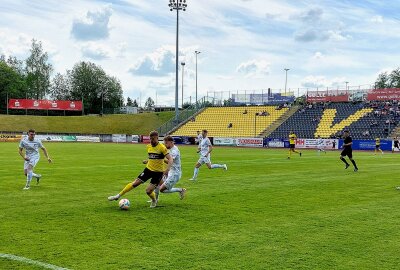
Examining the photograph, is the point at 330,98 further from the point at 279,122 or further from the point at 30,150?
the point at 30,150

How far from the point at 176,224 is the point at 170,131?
66116mm

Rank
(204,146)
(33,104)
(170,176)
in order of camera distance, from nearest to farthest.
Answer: (170,176) → (204,146) → (33,104)

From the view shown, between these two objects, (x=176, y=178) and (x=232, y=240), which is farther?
(x=176, y=178)

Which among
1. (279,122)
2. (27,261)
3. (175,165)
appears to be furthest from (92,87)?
(27,261)

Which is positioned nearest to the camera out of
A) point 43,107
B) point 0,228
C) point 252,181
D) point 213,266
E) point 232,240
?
point 213,266

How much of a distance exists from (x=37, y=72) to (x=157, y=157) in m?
124

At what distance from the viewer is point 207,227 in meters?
9.69

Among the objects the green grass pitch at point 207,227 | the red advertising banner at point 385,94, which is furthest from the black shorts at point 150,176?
the red advertising banner at point 385,94

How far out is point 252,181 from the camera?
1844 centimetres

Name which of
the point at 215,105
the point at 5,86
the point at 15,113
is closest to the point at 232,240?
the point at 215,105

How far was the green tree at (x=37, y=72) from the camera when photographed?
126062mm

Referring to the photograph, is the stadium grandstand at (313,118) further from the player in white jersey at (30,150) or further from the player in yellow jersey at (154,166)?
the player in yellow jersey at (154,166)

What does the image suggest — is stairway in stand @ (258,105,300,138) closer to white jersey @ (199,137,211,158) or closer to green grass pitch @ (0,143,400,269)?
white jersey @ (199,137,211,158)

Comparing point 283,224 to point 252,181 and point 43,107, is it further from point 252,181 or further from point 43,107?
point 43,107
